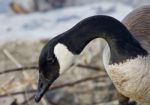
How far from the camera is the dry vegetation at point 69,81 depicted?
Result: 9.03 feet

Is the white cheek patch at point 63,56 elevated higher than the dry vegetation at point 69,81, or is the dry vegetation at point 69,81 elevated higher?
the white cheek patch at point 63,56

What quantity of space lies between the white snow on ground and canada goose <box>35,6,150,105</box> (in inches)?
53.4

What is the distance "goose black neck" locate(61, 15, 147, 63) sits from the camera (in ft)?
5.90

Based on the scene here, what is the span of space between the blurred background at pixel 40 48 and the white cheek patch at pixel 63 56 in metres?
0.66

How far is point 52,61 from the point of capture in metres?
1.79

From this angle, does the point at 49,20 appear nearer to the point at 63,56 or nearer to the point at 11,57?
the point at 11,57

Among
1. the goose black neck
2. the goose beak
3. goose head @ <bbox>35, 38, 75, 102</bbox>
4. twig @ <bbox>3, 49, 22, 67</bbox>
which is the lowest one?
twig @ <bbox>3, 49, 22, 67</bbox>

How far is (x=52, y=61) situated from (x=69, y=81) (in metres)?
1.17

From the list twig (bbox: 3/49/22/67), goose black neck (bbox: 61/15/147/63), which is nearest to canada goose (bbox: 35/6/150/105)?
goose black neck (bbox: 61/15/147/63)

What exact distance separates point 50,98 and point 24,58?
38 centimetres

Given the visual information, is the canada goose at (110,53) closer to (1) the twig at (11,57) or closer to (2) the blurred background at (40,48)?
(2) the blurred background at (40,48)

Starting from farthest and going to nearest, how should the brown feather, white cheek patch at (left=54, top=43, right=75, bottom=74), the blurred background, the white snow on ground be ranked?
the white snow on ground
the blurred background
the brown feather
white cheek patch at (left=54, top=43, right=75, bottom=74)

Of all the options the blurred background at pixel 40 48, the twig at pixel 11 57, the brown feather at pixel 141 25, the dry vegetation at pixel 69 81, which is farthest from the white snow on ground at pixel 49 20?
the brown feather at pixel 141 25

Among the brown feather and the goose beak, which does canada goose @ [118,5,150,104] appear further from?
the goose beak
